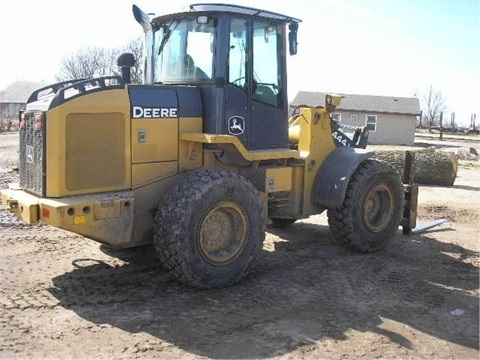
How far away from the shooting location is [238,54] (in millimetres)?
6059

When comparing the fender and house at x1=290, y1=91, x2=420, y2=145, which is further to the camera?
house at x1=290, y1=91, x2=420, y2=145

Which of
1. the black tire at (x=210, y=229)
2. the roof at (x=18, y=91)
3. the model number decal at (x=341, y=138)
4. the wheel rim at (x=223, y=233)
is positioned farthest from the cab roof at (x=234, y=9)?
the roof at (x=18, y=91)

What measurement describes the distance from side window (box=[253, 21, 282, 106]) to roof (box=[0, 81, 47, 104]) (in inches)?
2673

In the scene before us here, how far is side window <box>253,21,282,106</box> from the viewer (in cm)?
627

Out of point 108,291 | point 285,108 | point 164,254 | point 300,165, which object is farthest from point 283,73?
point 108,291

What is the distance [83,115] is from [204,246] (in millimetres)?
1749

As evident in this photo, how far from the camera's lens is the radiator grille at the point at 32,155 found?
516 cm

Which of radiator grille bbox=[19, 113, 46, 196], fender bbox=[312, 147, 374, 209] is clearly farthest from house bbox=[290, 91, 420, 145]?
radiator grille bbox=[19, 113, 46, 196]

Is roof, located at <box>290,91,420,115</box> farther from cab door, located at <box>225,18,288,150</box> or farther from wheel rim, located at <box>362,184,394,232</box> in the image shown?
cab door, located at <box>225,18,288,150</box>

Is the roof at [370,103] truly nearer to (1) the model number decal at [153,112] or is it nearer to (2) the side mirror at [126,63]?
(2) the side mirror at [126,63]

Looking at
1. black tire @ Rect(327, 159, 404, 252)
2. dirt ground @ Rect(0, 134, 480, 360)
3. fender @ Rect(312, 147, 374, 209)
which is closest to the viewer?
dirt ground @ Rect(0, 134, 480, 360)

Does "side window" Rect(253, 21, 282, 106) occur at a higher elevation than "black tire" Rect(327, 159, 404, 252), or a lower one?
higher

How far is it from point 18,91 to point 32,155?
7360 centimetres

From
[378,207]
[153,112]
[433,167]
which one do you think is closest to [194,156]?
[153,112]
